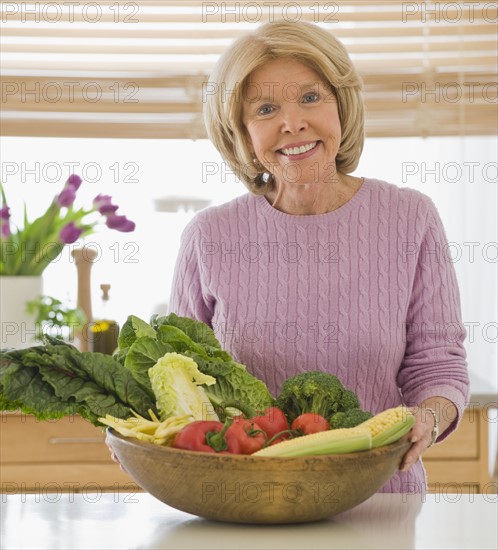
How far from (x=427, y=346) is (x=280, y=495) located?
58 centimetres

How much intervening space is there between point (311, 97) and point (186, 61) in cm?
→ 145

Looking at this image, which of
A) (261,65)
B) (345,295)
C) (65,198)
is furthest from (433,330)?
(65,198)

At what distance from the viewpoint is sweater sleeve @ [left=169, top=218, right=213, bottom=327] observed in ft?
5.38

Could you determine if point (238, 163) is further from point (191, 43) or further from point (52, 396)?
point (191, 43)

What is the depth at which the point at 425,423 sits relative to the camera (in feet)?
4.07

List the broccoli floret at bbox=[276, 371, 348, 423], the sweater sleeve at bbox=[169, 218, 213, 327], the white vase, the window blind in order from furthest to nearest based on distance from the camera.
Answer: the window blind
the white vase
the sweater sleeve at bbox=[169, 218, 213, 327]
the broccoli floret at bbox=[276, 371, 348, 423]

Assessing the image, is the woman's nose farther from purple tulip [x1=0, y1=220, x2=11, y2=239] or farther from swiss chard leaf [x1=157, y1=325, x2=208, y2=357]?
purple tulip [x1=0, y1=220, x2=11, y2=239]

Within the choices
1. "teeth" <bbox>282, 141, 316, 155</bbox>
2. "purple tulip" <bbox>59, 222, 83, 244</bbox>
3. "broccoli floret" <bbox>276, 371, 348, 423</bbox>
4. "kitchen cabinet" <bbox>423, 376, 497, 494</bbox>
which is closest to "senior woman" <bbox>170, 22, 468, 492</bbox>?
"teeth" <bbox>282, 141, 316, 155</bbox>

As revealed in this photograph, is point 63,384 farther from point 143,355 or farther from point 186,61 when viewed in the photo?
point 186,61

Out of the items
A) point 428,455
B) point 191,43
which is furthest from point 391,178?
point 428,455

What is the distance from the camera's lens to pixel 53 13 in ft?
9.45

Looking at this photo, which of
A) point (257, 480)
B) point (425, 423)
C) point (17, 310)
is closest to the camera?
point (257, 480)

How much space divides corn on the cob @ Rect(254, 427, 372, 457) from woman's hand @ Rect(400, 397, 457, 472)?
0.43 ft

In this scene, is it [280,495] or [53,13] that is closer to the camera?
[280,495]
